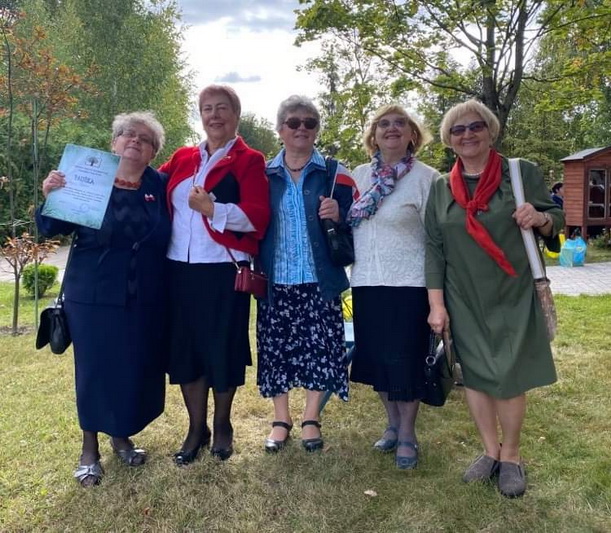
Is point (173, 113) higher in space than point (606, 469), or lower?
higher

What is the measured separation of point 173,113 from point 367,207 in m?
23.5

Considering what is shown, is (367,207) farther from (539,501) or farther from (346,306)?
(346,306)

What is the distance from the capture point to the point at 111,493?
2898 millimetres

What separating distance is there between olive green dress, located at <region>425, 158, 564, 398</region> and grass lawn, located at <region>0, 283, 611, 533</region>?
0.61 metres

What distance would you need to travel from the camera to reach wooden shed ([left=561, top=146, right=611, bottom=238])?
15.3 meters

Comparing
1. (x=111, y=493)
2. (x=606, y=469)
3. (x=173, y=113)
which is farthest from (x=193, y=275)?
(x=173, y=113)

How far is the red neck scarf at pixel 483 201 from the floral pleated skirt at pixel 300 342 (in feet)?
3.09

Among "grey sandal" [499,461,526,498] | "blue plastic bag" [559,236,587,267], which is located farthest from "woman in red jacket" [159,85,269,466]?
"blue plastic bag" [559,236,587,267]

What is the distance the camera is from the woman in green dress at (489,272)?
2.64 m

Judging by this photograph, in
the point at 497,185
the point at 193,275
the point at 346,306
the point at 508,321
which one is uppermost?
the point at 497,185

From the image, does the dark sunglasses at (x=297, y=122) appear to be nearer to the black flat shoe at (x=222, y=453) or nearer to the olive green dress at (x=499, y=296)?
the olive green dress at (x=499, y=296)

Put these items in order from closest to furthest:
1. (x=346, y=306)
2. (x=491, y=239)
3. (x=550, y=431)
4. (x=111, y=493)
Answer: (x=491, y=239), (x=111, y=493), (x=550, y=431), (x=346, y=306)

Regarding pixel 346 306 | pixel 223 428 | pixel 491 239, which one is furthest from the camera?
pixel 346 306

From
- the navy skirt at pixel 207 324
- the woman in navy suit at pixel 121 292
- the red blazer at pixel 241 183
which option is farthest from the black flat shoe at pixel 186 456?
the red blazer at pixel 241 183
